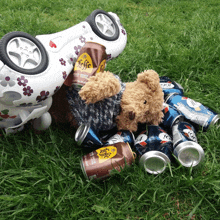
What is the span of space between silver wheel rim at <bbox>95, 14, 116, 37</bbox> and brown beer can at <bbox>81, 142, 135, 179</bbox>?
53cm

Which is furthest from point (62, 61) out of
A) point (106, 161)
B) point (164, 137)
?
point (164, 137)

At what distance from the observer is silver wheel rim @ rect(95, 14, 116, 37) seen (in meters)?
1.16

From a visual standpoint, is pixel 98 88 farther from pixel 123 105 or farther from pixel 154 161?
pixel 154 161

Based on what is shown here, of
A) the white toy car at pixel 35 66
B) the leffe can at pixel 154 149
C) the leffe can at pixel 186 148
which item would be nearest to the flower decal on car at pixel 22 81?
the white toy car at pixel 35 66

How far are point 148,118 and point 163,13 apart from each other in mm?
1951

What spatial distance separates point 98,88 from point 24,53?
30cm

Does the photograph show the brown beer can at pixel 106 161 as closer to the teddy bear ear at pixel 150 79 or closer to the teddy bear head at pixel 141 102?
the teddy bear head at pixel 141 102

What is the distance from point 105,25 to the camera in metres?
1.17

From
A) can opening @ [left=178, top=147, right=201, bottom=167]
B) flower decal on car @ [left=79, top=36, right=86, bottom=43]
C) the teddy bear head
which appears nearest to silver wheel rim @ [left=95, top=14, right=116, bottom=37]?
flower decal on car @ [left=79, top=36, right=86, bottom=43]

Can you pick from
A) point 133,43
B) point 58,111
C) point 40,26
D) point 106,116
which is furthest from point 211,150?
point 40,26

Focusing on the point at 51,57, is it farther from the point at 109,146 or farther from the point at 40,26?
the point at 40,26

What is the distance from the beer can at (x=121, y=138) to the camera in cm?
Result: 109

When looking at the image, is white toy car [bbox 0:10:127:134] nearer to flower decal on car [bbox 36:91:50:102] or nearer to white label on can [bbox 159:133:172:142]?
flower decal on car [bbox 36:91:50:102]

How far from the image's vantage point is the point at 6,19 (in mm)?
2311
